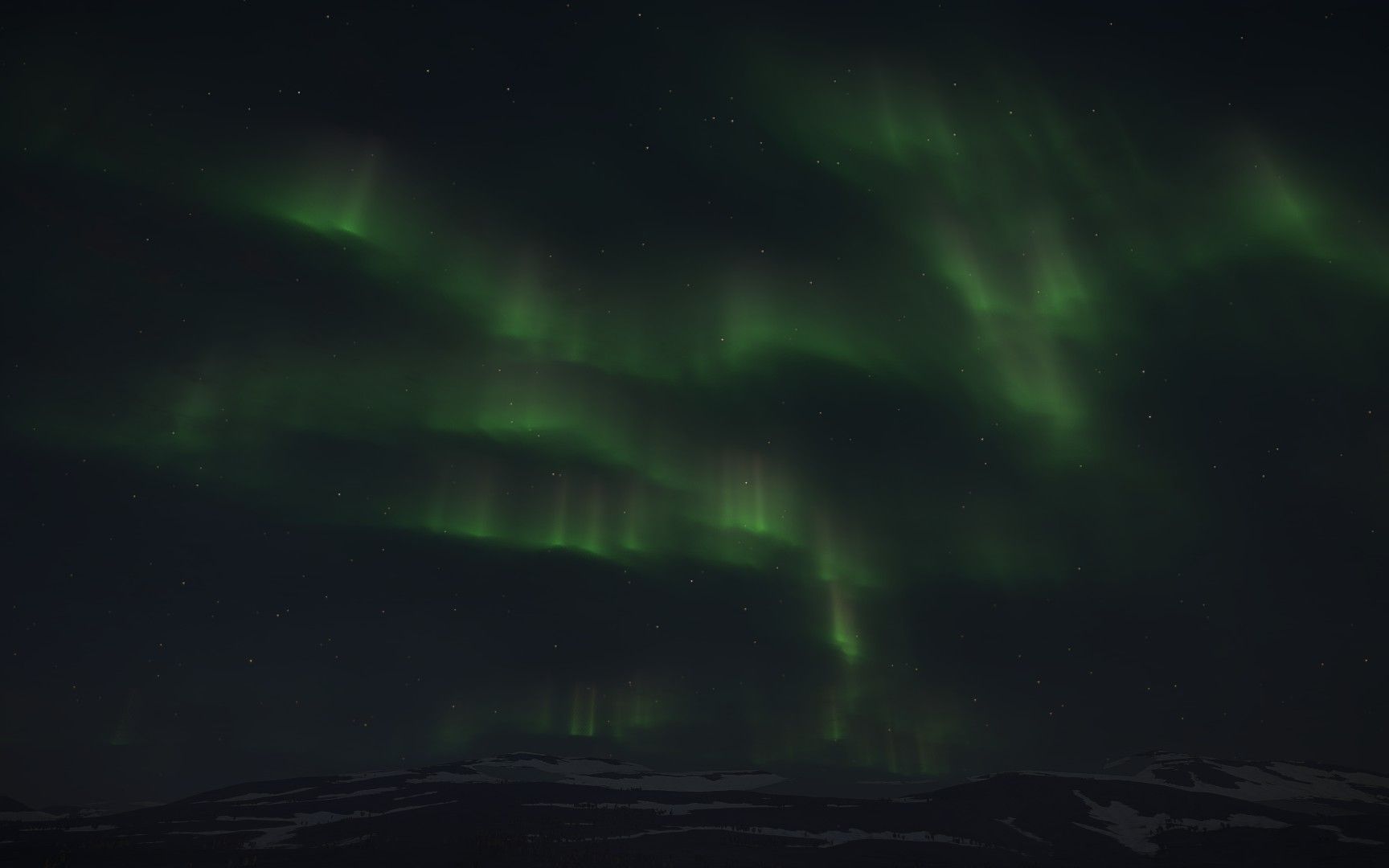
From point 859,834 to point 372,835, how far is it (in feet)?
315

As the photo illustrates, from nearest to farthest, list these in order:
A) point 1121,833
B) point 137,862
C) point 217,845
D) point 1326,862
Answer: point 137,862
point 1326,862
point 217,845
point 1121,833

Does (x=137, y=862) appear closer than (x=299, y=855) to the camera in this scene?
Yes

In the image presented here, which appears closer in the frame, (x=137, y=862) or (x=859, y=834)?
(x=137, y=862)

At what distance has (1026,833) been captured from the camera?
195 meters

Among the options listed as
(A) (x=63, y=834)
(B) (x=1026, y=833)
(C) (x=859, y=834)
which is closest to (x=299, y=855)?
(A) (x=63, y=834)

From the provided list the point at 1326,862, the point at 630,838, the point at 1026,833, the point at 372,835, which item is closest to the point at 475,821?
the point at 372,835

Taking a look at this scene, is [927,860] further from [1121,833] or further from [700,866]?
[1121,833]

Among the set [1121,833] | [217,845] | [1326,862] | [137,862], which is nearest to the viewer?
[137,862]

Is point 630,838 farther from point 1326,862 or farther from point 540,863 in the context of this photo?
point 1326,862

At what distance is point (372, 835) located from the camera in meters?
179

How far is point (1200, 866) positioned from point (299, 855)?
486 feet

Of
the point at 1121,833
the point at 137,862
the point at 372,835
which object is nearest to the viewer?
the point at 137,862

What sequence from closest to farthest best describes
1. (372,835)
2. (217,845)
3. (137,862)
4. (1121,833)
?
(137,862) → (217,845) → (372,835) → (1121,833)

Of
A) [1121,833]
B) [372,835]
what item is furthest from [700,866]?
[1121,833]
